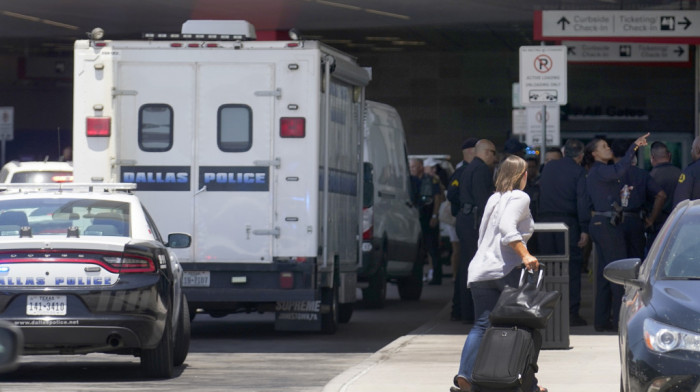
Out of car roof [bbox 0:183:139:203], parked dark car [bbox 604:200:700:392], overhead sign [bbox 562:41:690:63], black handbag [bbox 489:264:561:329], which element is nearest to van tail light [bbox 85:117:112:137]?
car roof [bbox 0:183:139:203]

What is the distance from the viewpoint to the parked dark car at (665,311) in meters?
7.14

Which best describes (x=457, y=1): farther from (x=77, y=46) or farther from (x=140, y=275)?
(x=140, y=275)

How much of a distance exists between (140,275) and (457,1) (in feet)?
54.1

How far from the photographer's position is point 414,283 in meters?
21.1

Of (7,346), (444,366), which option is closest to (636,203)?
(444,366)

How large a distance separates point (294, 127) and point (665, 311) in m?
7.20

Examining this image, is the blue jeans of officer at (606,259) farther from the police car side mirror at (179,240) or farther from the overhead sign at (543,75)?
the police car side mirror at (179,240)

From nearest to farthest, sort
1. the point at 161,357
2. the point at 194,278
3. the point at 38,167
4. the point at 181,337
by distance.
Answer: the point at 161,357 → the point at 181,337 → the point at 194,278 → the point at 38,167

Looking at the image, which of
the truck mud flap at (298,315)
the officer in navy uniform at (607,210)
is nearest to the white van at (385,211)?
the truck mud flap at (298,315)

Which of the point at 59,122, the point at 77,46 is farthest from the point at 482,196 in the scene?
the point at 59,122

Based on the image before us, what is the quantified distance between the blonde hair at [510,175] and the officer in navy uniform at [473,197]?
486 cm

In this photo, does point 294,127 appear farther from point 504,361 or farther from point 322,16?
point 322,16

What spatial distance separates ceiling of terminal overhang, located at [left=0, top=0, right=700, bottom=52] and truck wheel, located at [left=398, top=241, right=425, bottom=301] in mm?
5735

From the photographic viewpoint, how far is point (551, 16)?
22.8m
